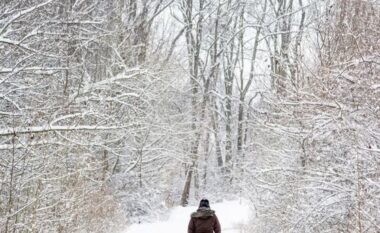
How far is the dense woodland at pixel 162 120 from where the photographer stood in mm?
8438

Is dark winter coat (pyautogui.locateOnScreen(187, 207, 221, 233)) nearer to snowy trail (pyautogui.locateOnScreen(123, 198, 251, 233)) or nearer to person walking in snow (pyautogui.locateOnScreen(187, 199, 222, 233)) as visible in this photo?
person walking in snow (pyautogui.locateOnScreen(187, 199, 222, 233))

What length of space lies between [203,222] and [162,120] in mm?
12270

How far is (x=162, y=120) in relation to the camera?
71.6ft

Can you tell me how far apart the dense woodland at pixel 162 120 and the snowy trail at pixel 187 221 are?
70cm

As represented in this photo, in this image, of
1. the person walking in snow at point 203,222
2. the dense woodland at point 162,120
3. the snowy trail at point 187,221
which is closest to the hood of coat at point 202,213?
the person walking in snow at point 203,222

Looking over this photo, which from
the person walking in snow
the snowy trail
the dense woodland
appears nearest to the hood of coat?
the person walking in snow

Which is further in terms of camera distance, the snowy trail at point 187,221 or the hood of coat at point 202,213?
the snowy trail at point 187,221

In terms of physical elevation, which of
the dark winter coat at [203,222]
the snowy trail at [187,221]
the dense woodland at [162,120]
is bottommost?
the snowy trail at [187,221]

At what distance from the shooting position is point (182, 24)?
31.0m

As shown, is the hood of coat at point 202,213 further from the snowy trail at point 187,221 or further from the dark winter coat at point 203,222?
the snowy trail at point 187,221

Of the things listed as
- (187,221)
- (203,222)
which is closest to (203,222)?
(203,222)

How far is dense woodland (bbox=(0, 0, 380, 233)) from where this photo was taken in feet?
27.7

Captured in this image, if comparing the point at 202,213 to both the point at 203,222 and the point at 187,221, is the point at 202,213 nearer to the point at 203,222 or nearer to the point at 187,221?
the point at 203,222

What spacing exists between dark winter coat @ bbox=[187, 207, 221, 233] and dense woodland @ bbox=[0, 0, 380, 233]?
4.73 ft
